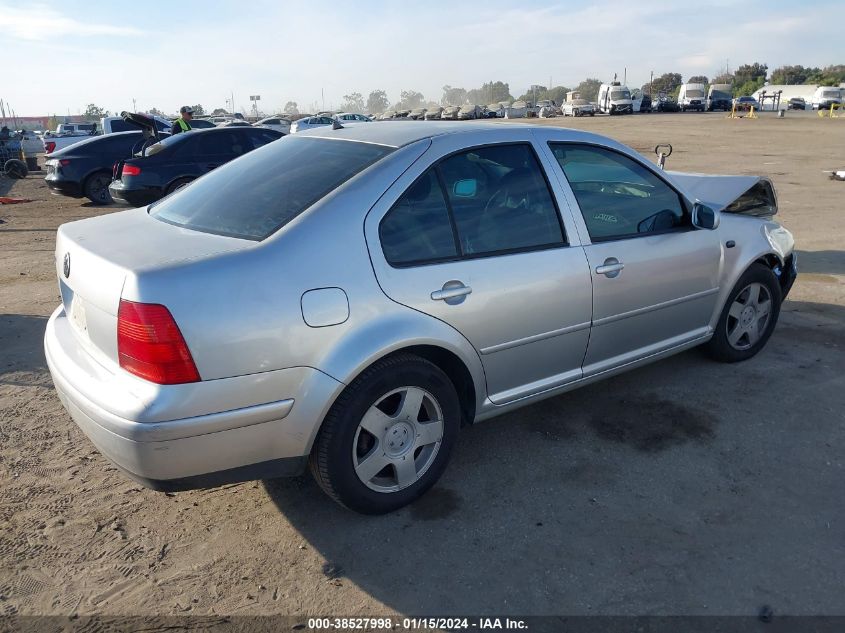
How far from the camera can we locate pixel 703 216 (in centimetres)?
406

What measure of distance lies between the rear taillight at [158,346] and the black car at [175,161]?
344 inches

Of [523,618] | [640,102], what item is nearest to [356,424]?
[523,618]

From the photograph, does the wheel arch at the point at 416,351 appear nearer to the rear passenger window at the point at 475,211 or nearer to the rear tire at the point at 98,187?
the rear passenger window at the point at 475,211

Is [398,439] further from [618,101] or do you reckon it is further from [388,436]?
[618,101]

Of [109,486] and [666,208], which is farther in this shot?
[666,208]

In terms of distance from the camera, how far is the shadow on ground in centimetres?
262

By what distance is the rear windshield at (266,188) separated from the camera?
9.83 feet

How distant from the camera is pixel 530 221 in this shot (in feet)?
11.3

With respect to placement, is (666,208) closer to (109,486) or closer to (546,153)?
(546,153)

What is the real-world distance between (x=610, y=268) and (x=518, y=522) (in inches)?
56.5

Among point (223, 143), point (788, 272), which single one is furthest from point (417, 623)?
point (223, 143)

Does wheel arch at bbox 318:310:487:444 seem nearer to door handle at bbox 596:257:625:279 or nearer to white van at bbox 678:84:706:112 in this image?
door handle at bbox 596:257:625:279

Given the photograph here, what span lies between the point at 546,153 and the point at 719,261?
150cm

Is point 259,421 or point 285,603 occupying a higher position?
point 259,421
